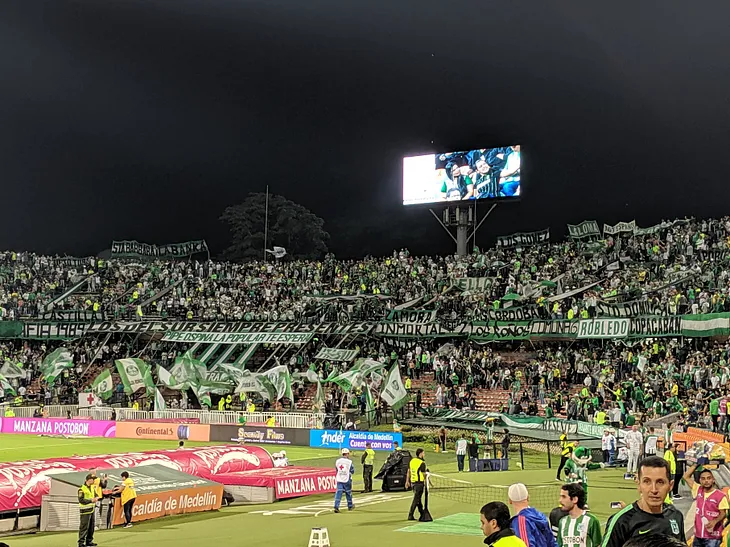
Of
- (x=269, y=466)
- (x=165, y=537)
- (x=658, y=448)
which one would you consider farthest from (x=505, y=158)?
(x=165, y=537)

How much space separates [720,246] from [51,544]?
43.9m

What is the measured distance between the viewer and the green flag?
50625 mm

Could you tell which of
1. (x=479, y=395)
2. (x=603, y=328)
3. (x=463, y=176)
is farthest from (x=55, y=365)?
(x=603, y=328)

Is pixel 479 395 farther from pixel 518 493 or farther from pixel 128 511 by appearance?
pixel 518 493

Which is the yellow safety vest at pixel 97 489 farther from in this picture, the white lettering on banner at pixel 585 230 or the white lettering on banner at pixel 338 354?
the white lettering on banner at pixel 585 230

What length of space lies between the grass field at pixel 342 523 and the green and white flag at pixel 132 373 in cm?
2431

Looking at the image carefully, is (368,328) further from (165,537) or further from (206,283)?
(165,537)

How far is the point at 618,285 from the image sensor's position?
5222 centimetres

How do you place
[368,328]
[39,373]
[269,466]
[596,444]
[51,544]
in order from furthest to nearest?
[39,373] → [368,328] → [596,444] → [269,466] → [51,544]

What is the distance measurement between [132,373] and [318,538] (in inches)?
1439

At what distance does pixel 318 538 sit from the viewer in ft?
54.7

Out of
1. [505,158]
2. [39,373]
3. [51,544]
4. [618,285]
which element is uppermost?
[505,158]

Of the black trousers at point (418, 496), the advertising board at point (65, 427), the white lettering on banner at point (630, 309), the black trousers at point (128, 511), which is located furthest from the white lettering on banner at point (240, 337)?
the black trousers at point (418, 496)

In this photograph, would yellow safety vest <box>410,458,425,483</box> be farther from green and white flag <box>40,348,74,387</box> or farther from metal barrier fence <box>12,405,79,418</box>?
green and white flag <box>40,348,74,387</box>
